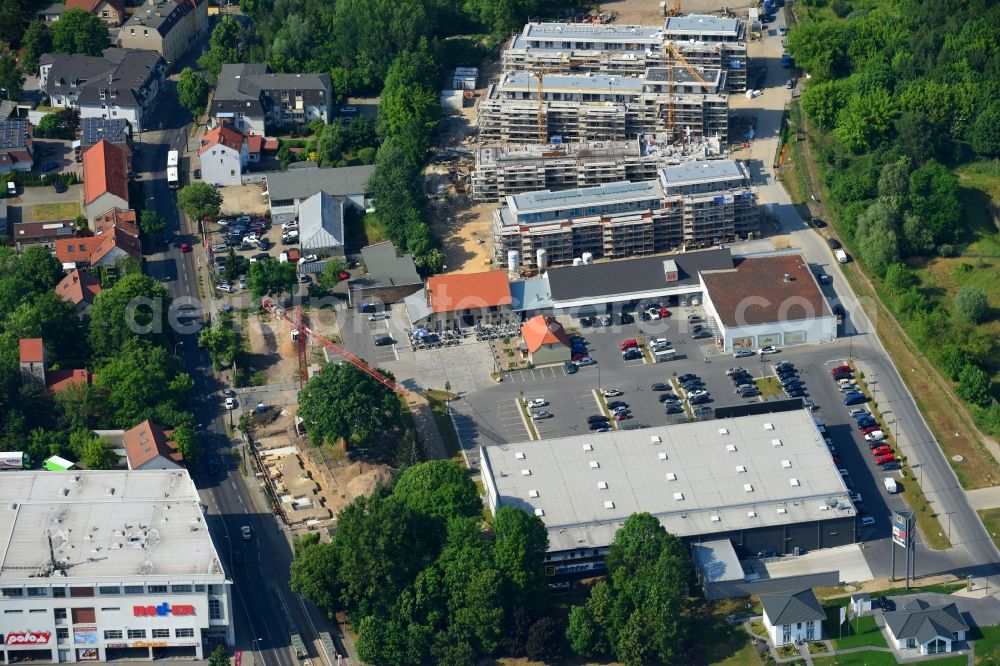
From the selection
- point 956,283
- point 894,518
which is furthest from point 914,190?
point 894,518

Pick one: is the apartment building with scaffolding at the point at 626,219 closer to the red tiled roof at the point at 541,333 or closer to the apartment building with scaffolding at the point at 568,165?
the apartment building with scaffolding at the point at 568,165

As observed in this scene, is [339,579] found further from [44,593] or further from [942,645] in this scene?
[942,645]

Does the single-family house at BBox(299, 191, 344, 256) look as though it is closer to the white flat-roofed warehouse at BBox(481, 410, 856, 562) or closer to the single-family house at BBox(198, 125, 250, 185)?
the single-family house at BBox(198, 125, 250, 185)

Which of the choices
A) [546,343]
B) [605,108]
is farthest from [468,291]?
[605,108]

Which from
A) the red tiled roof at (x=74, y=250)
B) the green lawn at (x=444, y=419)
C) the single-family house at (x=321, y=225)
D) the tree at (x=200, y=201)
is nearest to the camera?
the green lawn at (x=444, y=419)

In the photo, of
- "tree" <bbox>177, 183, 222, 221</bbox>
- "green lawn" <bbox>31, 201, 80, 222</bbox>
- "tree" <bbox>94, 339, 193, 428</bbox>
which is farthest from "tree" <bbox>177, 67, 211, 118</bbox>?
"tree" <bbox>94, 339, 193, 428</bbox>

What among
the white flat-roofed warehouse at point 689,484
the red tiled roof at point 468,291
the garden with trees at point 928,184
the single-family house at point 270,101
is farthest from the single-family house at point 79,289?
the garden with trees at point 928,184
